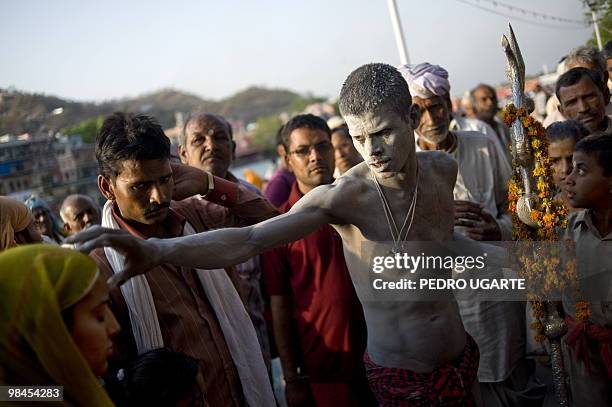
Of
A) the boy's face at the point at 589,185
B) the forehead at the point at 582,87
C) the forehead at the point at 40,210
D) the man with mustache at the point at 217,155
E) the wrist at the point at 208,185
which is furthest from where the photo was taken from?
the forehead at the point at 40,210

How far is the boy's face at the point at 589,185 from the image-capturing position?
322 centimetres

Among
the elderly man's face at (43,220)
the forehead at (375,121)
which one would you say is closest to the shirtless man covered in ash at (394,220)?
the forehead at (375,121)

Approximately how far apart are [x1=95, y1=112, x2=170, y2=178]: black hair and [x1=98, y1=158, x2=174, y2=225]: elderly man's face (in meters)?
0.03

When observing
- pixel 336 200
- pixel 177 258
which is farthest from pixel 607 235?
pixel 177 258

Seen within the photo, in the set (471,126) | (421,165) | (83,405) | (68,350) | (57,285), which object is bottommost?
(83,405)

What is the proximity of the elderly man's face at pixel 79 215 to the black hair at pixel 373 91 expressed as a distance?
3639 mm

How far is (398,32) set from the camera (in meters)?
11.9

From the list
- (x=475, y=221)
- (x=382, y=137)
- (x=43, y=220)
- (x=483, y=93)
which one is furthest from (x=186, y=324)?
(x=483, y=93)

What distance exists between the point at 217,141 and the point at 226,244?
8.17ft

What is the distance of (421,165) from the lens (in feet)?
9.62

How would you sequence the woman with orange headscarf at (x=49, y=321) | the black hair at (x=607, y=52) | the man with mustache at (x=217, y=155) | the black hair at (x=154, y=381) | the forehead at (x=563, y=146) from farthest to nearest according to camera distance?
the black hair at (x=607, y=52)
the man with mustache at (x=217, y=155)
the forehead at (x=563, y=146)
the black hair at (x=154, y=381)
the woman with orange headscarf at (x=49, y=321)

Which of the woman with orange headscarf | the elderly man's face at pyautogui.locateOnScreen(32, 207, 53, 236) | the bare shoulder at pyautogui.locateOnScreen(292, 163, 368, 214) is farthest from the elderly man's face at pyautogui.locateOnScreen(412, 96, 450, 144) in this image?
the elderly man's face at pyautogui.locateOnScreen(32, 207, 53, 236)

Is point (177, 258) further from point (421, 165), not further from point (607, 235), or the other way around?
point (607, 235)

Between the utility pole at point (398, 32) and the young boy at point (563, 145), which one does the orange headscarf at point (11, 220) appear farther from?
the utility pole at point (398, 32)
